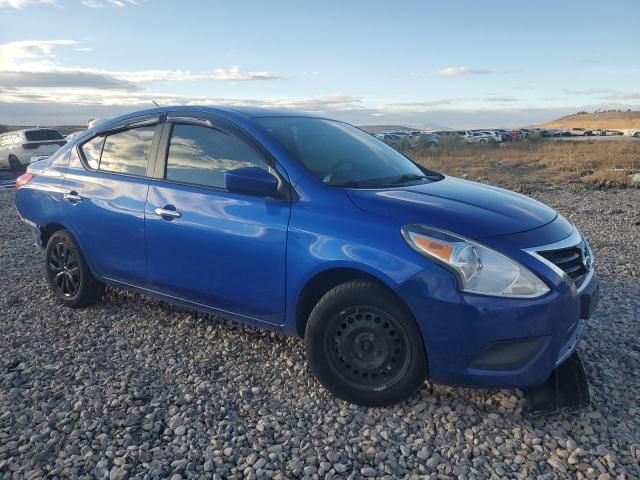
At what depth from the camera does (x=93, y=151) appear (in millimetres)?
4801

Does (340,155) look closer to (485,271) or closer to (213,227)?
(213,227)

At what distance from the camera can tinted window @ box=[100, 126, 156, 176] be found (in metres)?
4.33

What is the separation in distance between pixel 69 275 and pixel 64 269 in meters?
0.08

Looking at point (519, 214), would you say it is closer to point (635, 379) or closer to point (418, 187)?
point (418, 187)

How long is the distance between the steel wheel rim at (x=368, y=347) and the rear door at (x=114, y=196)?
5.70 feet

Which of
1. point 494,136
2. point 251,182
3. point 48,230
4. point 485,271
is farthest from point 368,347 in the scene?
point 494,136

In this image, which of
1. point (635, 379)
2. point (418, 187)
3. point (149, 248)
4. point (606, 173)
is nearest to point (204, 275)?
point (149, 248)

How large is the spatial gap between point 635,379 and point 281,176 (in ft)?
8.53

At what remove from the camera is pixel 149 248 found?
4.11 m

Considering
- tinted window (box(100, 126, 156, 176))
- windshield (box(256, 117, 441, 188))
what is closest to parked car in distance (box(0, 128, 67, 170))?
tinted window (box(100, 126, 156, 176))

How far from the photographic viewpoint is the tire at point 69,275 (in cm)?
483

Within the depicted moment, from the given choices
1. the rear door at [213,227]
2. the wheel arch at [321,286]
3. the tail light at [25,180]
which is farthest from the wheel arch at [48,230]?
the wheel arch at [321,286]

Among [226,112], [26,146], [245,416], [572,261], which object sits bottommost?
[245,416]

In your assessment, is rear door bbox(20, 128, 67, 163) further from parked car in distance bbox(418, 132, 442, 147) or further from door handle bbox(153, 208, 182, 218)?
parked car in distance bbox(418, 132, 442, 147)
